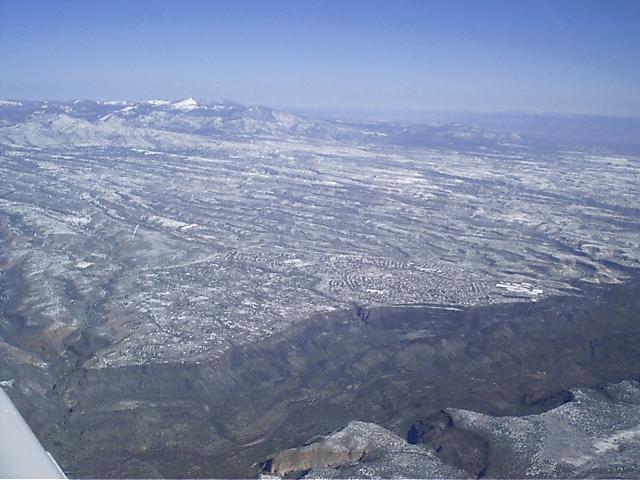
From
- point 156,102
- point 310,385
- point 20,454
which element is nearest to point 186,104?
point 156,102

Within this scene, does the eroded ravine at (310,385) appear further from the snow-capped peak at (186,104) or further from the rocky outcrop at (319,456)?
the snow-capped peak at (186,104)

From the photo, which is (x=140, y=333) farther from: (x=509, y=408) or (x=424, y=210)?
(x=424, y=210)

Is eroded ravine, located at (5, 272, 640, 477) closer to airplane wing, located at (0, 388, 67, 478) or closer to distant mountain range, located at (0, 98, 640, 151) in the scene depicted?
airplane wing, located at (0, 388, 67, 478)

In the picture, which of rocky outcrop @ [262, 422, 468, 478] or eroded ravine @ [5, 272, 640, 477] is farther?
eroded ravine @ [5, 272, 640, 477]

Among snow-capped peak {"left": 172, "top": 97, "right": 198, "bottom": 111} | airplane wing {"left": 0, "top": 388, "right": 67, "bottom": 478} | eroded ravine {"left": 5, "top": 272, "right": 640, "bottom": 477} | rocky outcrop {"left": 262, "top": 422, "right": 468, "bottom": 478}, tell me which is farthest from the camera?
snow-capped peak {"left": 172, "top": 97, "right": 198, "bottom": 111}

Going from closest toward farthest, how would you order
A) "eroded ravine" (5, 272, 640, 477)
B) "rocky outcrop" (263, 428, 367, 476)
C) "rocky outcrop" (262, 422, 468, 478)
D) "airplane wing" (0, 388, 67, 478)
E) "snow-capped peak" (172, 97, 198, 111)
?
"airplane wing" (0, 388, 67, 478) → "rocky outcrop" (262, 422, 468, 478) → "rocky outcrop" (263, 428, 367, 476) → "eroded ravine" (5, 272, 640, 477) → "snow-capped peak" (172, 97, 198, 111)

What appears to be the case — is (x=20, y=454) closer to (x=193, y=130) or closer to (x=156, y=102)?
(x=193, y=130)

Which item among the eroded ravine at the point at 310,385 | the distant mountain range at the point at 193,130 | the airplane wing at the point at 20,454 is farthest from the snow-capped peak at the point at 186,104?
the airplane wing at the point at 20,454

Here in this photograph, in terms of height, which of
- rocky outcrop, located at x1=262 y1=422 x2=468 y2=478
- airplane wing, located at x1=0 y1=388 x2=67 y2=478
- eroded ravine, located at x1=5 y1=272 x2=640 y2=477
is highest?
airplane wing, located at x1=0 y1=388 x2=67 y2=478

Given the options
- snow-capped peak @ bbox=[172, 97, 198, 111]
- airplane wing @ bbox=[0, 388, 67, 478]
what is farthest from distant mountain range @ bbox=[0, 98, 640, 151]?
airplane wing @ bbox=[0, 388, 67, 478]

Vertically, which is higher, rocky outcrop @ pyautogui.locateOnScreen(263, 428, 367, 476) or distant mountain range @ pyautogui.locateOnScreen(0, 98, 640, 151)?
Result: distant mountain range @ pyautogui.locateOnScreen(0, 98, 640, 151)

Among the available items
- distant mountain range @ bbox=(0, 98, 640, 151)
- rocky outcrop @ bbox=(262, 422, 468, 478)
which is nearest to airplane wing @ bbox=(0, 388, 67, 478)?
rocky outcrop @ bbox=(262, 422, 468, 478)
